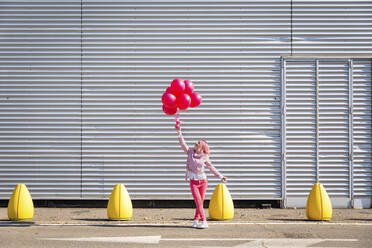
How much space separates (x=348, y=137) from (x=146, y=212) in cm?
558

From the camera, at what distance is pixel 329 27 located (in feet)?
38.9

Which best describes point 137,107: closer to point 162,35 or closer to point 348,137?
point 162,35

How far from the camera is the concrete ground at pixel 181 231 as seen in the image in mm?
7520

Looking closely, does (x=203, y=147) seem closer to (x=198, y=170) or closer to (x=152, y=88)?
(x=198, y=170)

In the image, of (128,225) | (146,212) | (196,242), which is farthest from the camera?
(146,212)

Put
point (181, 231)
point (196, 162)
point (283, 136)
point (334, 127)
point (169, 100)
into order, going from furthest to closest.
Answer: point (334, 127), point (283, 136), point (196, 162), point (169, 100), point (181, 231)

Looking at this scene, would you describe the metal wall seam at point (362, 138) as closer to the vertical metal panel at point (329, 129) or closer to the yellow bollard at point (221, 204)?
the vertical metal panel at point (329, 129)

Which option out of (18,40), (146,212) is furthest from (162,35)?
(146,212)

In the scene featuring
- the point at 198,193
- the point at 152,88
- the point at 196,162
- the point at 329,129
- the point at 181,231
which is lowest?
the point at 181,231

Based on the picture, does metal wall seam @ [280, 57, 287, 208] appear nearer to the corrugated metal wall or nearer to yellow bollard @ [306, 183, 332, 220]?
the corrugated metal wall

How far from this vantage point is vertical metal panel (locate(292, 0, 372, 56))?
1183 centimetres

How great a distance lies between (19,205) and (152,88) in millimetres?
4395

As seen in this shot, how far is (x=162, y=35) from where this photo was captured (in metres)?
11.8

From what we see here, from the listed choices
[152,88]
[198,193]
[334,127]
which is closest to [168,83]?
[152,88]
